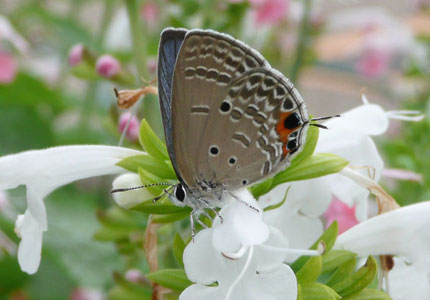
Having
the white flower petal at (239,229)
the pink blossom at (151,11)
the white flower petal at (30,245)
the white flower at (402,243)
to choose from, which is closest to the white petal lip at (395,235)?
the white flower at (402,243)

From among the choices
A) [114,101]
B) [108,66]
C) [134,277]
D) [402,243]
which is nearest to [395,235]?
[402,243]

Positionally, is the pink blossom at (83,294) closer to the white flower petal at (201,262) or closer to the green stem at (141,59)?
the green stem at (141,59)

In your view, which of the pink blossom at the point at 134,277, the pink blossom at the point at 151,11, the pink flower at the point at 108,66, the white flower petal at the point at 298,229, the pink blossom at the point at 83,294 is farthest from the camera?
the pink blossom at the point at 151,11

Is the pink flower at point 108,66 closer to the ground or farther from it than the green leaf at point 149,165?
farther from it

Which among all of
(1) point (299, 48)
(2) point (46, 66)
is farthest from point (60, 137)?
(2) point (46, 66)

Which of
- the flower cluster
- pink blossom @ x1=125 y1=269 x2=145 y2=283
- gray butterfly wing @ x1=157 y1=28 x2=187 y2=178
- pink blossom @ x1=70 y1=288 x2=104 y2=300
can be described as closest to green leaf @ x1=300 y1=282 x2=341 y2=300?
the flower cluster
